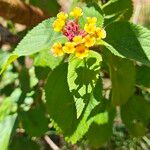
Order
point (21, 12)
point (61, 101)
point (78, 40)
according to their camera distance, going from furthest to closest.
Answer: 1. point (21, 12)
2. point (61, 101)
3. point (78, 40)

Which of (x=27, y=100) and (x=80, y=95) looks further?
(x=27, y=100)

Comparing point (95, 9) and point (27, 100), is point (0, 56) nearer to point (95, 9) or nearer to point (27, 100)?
point (27, 100)

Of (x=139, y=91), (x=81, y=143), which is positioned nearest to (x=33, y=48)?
(x=139, y=91)

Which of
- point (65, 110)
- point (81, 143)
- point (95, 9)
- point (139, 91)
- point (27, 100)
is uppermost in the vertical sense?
point (95, 9)

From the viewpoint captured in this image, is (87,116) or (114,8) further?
(114,8)

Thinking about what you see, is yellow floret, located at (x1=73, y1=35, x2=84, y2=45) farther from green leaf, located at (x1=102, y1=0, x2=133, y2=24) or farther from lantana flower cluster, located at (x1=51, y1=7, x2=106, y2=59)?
green leaf, located at (x1=102, y1=0, x2=133, y2=24)

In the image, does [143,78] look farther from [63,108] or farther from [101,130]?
[63,108]

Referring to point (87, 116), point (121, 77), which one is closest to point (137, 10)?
point (121, 77)

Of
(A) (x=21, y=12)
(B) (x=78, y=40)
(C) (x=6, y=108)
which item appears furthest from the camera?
(C) (x=6, y=108)
